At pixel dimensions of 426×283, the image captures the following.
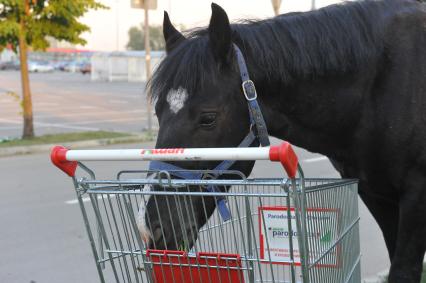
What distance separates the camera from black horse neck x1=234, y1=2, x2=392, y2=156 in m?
2.76

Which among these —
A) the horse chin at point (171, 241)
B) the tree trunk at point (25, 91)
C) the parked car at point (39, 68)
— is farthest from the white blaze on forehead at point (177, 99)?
the parked car at point (39, 68)

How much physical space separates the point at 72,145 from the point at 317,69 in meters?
10.5

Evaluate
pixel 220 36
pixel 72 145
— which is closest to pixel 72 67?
pixel 72 145

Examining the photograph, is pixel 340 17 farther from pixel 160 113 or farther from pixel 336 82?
pixel 160 113

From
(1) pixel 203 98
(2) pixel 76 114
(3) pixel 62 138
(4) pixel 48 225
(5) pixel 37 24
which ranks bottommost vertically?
(2) pixel 76 114

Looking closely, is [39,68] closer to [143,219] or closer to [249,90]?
[249,90]

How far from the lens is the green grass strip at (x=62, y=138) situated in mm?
12539

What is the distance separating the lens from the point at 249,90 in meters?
2.56

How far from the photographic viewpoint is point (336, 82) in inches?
114

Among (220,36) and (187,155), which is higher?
(220,36)

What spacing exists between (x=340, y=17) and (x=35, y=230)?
4.41 meters

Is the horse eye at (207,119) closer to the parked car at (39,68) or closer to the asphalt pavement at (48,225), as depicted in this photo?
the asphalt pavement at (48,225)

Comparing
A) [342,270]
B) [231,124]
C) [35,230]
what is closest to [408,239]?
[342,270]

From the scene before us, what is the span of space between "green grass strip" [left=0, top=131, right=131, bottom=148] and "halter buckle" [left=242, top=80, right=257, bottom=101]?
34.0ft
